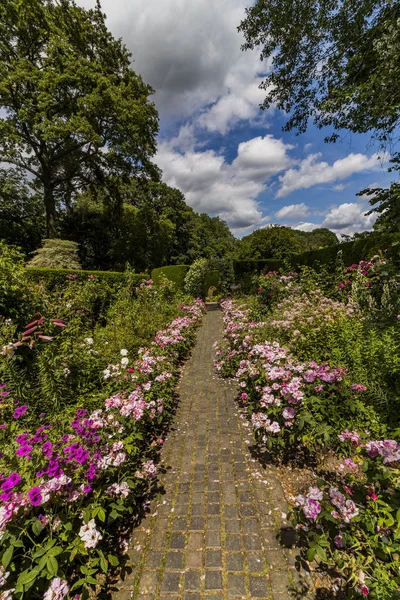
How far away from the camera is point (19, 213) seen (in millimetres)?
17703

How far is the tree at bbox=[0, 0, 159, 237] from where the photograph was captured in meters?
10.9

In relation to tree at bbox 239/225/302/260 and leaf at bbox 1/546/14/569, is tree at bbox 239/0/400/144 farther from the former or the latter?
tree at bbox 239/225/302/260

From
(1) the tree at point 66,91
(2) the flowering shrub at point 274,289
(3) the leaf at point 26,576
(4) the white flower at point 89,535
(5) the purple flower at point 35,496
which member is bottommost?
(4) the white flower at point 89,535

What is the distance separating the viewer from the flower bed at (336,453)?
134 cm

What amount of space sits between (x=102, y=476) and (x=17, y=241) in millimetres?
20197

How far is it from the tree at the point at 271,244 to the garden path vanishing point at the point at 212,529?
15988 mm

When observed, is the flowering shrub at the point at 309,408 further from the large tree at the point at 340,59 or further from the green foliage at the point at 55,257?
the green foliage at the point at 55,257

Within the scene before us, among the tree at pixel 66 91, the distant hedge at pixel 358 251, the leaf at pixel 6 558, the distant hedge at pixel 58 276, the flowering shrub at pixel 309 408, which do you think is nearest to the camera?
the leaf at pixel 6 558

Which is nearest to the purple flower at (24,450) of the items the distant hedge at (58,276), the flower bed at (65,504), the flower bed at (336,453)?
the flower bed at (65,504)

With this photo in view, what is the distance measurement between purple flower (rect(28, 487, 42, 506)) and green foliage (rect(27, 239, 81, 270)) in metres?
11.5

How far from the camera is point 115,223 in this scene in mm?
18406

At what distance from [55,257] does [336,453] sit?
12622 mm

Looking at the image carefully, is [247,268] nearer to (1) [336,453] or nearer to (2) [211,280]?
(2) [211,280]

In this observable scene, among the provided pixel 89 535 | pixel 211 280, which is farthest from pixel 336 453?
pixel 211 280
